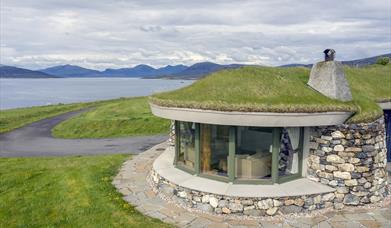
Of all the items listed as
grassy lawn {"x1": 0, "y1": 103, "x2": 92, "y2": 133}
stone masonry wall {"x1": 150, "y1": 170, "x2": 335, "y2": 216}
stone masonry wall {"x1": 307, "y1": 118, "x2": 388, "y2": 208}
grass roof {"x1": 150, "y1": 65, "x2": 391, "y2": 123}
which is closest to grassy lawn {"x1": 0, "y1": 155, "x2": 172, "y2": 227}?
stone masonry wall {"x1": 150, "y1": 170, "x2": 335, "y2": 216}

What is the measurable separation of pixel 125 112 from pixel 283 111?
86.8ft

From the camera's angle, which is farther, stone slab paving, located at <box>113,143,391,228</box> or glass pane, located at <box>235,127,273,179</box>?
glass pane, located at <box>235,127,273,179</box>

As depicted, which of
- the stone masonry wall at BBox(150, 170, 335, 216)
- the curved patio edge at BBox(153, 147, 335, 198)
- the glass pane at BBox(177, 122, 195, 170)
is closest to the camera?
the stone masonry wall at BBox(150, 170, 335, 216)

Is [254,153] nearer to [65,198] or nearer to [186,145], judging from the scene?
A: [186,145]

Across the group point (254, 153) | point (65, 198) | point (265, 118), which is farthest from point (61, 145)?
point (265, 118)

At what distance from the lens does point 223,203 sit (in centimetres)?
1026

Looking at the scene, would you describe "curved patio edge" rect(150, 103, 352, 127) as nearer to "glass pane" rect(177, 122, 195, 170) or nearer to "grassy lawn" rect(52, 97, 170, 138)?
"glass pane" rect(177, 122, 195, 170)

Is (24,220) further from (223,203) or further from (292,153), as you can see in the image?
(292,153)

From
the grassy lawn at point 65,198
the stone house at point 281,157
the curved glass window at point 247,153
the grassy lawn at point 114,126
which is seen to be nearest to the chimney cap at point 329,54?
the stone house at point 281,157

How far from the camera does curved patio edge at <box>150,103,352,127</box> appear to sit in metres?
10.1

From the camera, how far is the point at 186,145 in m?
12.4

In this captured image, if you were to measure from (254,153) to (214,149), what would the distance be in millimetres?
1309

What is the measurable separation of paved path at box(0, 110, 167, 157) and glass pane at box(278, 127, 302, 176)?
11.2 meters

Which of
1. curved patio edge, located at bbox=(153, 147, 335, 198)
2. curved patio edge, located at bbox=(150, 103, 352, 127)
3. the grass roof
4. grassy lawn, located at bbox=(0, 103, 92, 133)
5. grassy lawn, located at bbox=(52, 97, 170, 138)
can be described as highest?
the grass roof
